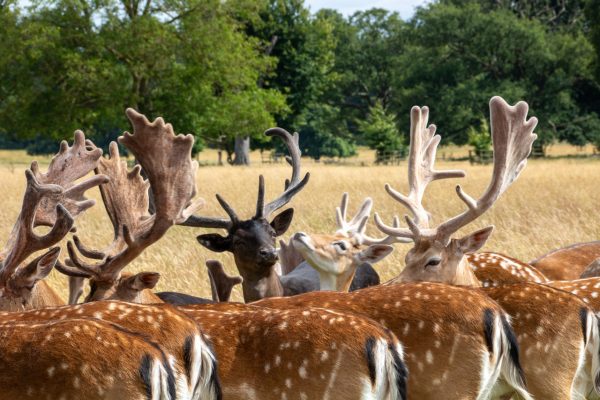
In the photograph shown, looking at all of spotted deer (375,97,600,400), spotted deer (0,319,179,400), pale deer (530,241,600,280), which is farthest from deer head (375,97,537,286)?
spotted deer (0,319,179,400)

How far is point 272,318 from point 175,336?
0.41 metres

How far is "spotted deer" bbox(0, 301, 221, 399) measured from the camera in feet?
11.6

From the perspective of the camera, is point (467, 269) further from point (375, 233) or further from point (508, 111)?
point (375, 233)

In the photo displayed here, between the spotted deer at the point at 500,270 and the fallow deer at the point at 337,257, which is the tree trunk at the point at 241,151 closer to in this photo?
the fallow deer at the point at 337,257

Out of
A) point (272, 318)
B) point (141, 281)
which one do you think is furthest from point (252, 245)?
point (272, 318)

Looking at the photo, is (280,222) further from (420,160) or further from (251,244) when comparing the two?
(420,160)

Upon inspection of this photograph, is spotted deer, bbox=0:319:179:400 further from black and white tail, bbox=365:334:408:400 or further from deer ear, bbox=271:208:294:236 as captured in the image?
deer ear, bbox=271:208:294:236

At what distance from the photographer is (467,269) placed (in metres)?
5.82

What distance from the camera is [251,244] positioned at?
6039 mm

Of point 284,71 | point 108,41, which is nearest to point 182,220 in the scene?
point 108,41

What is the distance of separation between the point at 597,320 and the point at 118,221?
291 centimetres

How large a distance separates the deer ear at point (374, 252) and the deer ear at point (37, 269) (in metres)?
1.99

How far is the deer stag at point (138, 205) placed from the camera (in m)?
5.39

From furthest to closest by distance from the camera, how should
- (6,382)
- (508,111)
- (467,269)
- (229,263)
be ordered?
(229,263), (508,111), (467,269), (6,382)
